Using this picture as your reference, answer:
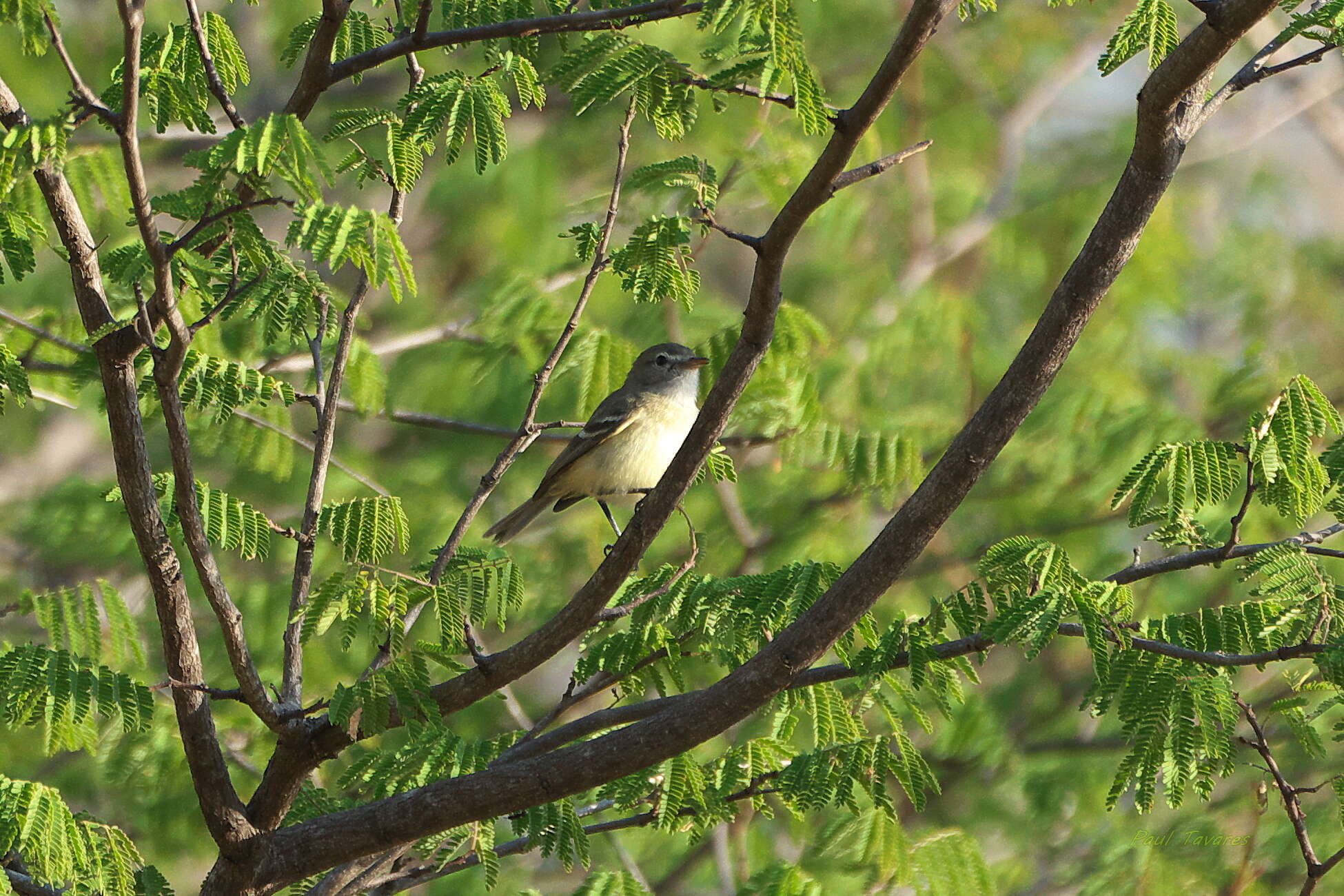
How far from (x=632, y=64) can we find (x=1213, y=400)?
6.18 metres

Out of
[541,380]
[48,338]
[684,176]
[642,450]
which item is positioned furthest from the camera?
[642,450]

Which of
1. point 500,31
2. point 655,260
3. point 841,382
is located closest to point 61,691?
point 655,260

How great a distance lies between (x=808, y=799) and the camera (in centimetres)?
409

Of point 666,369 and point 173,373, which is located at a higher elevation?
point 666,369

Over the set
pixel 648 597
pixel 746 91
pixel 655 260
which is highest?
pixel 655 260

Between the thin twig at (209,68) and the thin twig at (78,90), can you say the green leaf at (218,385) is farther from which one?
the thin twig at (78,90)

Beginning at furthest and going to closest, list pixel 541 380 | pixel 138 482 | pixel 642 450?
1. pixel 642 450
2. pixel 541 380
3. pixel 138 482

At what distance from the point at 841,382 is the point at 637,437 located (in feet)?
6.75

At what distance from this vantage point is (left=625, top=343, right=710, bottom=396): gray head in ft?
23.7

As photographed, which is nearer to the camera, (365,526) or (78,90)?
(78,90)

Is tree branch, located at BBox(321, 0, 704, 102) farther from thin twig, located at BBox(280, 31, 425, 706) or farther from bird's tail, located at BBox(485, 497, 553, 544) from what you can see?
bird's tail, located at BBox(485, 497, 553, 544)

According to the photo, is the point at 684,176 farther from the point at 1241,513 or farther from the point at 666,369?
the point at 666,369

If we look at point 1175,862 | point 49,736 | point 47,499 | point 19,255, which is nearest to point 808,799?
point 49,736

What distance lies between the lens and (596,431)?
729 cm
